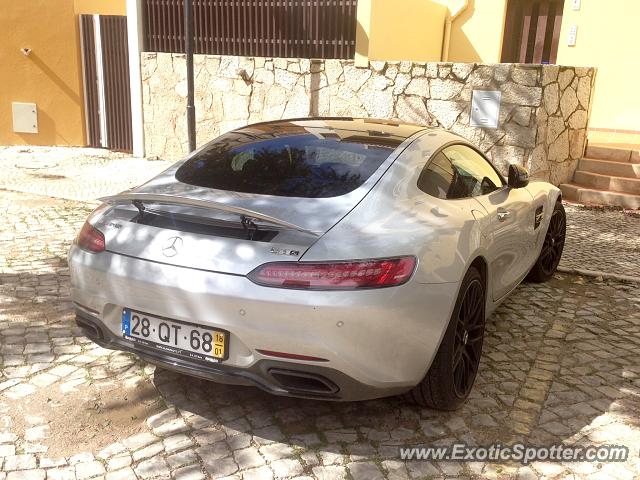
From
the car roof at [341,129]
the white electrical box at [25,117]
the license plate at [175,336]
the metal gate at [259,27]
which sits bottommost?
the white electrical box at [25,117]

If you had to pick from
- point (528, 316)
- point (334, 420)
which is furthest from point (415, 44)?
point (334, 420)

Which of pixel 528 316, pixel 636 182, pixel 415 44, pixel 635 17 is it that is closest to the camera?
pixel 528 316

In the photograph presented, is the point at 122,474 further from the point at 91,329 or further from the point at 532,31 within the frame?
the point at 532,31

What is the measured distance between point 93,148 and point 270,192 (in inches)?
405

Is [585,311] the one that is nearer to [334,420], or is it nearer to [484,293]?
[484,293]

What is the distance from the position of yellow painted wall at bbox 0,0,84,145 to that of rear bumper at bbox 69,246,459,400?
10.5 metres

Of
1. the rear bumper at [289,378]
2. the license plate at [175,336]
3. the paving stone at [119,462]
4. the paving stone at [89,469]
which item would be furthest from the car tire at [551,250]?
the paving stone at [89,469]

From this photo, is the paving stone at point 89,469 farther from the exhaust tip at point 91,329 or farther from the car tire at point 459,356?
the car tire at point 459,356

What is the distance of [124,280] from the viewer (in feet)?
9.76

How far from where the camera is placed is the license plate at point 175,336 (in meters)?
2.86

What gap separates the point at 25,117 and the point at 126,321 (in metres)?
11.0

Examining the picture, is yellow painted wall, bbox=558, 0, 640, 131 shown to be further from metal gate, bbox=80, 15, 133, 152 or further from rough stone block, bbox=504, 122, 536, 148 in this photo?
metal gate, bbox=80, 15, 133, 152

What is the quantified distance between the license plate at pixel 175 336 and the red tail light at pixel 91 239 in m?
0.35

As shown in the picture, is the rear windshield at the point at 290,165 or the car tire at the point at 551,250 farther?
the car tire at the point at 551,250
